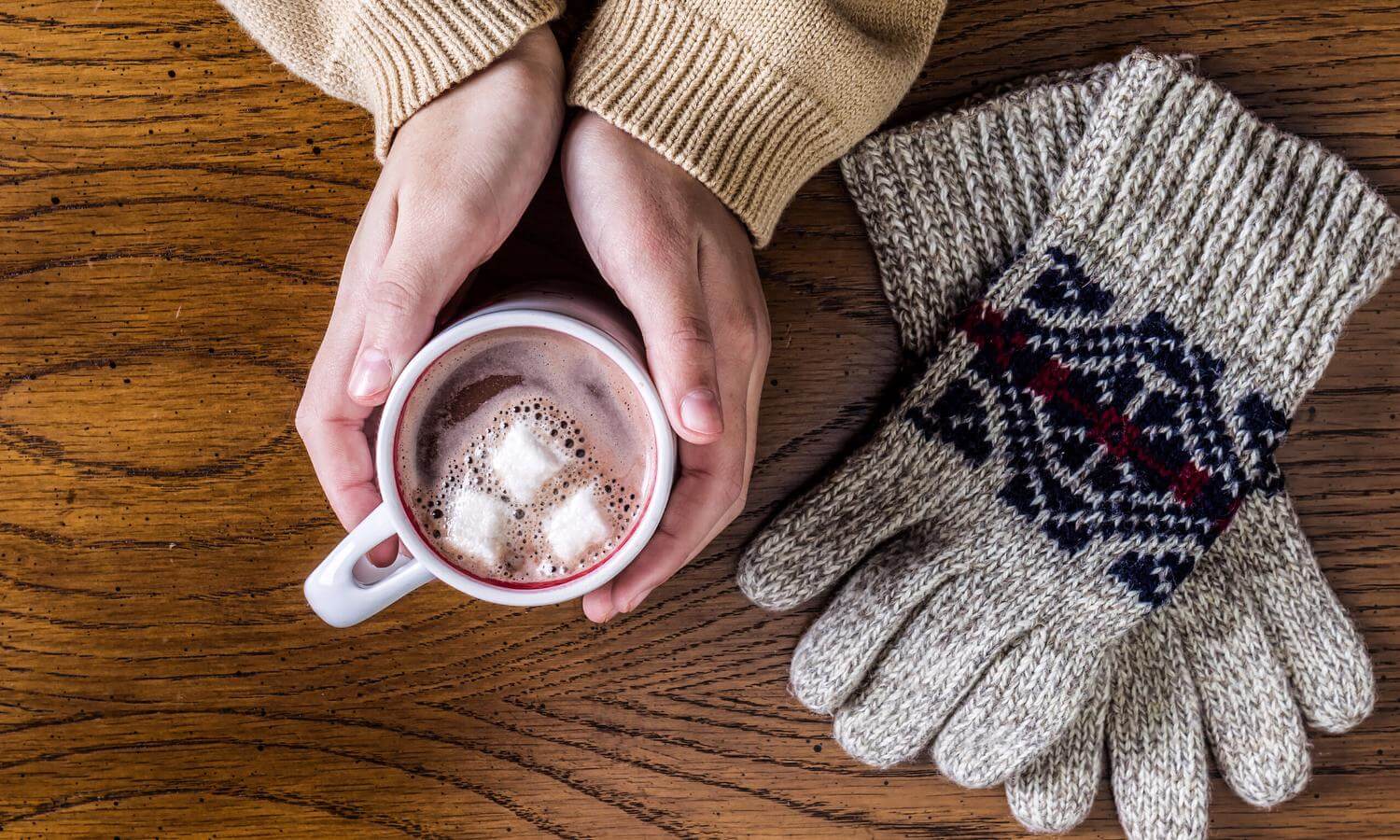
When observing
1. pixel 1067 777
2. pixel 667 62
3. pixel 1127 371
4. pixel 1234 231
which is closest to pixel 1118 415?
pixel 1127 371

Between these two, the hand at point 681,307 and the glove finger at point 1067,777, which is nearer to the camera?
the hand at point 681,307

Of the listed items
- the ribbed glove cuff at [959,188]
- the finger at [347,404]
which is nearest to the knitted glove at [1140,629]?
the ribbed glove cuff at [959,188]

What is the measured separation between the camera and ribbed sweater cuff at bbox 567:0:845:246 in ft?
1.63

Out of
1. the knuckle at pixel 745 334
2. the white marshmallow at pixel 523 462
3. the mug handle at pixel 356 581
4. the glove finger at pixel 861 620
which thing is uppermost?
the knuckle at pixel 745 334

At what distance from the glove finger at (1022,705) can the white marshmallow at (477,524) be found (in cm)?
38

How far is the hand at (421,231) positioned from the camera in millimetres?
432

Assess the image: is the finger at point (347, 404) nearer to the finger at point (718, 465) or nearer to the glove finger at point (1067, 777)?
the finger at point (718, 465)

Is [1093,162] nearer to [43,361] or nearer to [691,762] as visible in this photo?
[691,762]

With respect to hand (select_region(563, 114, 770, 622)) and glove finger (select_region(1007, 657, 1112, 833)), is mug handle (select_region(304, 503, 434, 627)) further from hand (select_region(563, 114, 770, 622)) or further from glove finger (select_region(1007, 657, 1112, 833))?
glove finger (select_region(1007, 657, 1112, 833))

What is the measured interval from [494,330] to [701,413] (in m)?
0.11

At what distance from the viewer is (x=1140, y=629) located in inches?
25.7

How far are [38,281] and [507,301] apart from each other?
1.32 ft

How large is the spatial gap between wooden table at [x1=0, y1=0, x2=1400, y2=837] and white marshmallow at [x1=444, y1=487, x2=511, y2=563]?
0.65 ft

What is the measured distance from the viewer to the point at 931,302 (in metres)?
0.62
